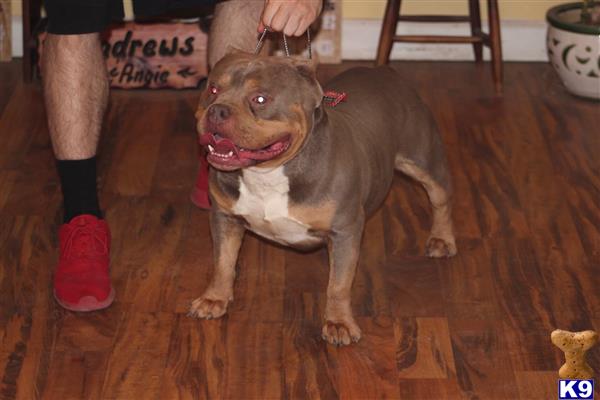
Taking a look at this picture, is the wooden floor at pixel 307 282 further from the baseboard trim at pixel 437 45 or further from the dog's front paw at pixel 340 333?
the baseboard trim at pixel 437 45

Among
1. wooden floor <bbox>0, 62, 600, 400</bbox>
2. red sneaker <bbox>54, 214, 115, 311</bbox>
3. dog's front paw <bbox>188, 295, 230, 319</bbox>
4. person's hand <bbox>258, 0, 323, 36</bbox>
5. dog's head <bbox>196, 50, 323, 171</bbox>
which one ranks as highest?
person's hand <bbox>258, 0, 323, 36</bbox>

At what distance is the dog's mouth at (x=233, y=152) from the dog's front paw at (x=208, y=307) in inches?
21.1

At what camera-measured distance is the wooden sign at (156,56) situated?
4293 millimetres

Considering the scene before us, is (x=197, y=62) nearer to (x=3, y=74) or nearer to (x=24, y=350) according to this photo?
(x=3, y=74)

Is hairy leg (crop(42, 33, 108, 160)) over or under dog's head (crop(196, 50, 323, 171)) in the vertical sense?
under

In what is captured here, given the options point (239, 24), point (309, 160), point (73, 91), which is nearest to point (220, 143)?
point (309, 160)

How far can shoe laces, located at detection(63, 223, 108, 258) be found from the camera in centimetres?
303

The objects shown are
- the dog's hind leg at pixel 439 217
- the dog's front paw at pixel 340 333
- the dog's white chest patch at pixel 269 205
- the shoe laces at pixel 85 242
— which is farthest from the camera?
the dog's hind leg at pixel 439 217

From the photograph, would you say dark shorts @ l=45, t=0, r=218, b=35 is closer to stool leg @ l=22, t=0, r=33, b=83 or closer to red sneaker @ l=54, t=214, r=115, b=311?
red sneaker @ l=54, t=214, r=115, b=311

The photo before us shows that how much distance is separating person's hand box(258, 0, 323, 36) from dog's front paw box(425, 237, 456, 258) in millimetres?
787

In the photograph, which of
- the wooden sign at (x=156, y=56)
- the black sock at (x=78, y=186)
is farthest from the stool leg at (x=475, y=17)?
the black sock at (x=78, y=186)

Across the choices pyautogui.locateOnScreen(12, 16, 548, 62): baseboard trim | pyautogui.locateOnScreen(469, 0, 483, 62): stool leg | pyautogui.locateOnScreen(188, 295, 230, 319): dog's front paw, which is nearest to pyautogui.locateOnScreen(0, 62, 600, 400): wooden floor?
pyautogui.locateOnScreen(188, 295, 230, 319): dog's front paw

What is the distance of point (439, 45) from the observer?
4.62 metres

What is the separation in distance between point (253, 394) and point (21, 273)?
32.1 inches
